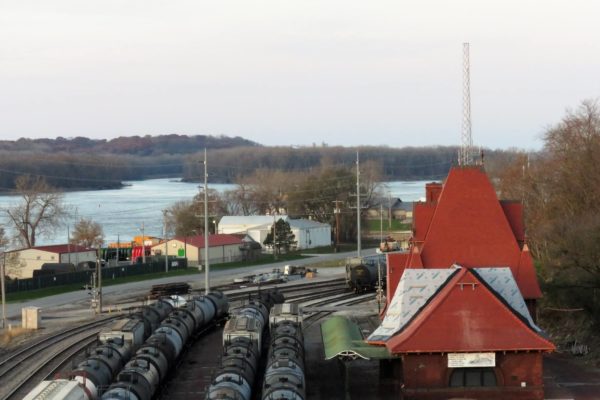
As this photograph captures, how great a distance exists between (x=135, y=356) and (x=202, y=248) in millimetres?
68142

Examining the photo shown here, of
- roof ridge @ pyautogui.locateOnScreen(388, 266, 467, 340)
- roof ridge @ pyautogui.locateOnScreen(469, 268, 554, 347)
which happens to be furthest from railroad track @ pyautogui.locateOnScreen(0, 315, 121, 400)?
roof ridge @ pyautogui.locateOnScreen(469, 268, 554, 347)

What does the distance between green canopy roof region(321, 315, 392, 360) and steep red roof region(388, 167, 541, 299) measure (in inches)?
239

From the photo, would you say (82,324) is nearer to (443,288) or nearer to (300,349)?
(300,349)

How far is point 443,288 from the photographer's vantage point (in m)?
39.4

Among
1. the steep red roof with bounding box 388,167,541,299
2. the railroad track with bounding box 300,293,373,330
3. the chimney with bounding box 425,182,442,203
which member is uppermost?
the chimney with bounding box 425,182,442,203

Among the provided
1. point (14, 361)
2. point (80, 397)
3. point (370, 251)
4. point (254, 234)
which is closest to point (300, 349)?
point (80, 397)

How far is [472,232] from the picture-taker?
158ft

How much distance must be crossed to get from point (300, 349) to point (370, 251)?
76469mm

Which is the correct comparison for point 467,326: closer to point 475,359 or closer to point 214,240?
point 475,359

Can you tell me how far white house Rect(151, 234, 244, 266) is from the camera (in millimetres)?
106188

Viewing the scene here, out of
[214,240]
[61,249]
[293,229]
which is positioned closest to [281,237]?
[293,229]

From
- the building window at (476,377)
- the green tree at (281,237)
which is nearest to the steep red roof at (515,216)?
the building window at (476,377)

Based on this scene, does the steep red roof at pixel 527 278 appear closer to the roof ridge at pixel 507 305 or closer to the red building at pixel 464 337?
the red building at pixel 464 337

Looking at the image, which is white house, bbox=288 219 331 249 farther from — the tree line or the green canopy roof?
the green canopy roof
